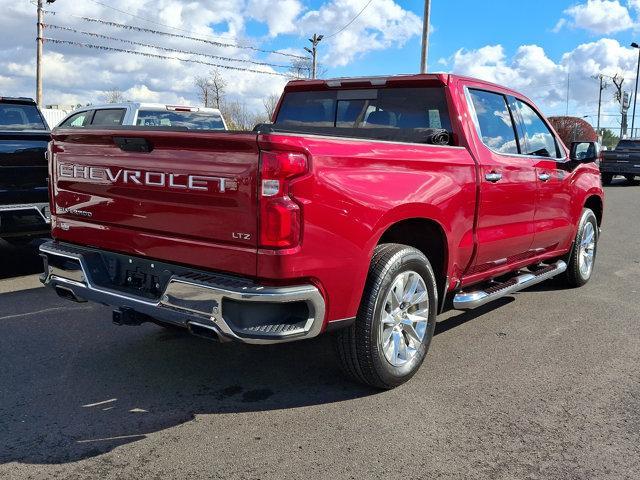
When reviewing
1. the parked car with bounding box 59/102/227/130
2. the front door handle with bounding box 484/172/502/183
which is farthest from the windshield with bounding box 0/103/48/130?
the front door handle with bounding box 484/172/502/183

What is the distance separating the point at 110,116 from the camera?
9977mm

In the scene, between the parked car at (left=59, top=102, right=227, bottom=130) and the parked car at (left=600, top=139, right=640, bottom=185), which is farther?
the parked car at (left=600, top=139, right=640, bottom=185)

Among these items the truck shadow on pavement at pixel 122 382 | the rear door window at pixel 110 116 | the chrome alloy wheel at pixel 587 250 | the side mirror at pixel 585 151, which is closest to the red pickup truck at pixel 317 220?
the truck shadow on pavement at pixel 122 382

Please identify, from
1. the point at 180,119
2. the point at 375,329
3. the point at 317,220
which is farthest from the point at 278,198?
the point at 180,119

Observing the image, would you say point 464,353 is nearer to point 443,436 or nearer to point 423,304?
point 423,304

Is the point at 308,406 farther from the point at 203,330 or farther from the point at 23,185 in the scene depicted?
the point at 23,185

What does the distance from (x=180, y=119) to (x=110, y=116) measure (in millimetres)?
1163

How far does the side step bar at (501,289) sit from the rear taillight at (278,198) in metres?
1.79

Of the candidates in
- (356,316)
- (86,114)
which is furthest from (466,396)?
(86,114)

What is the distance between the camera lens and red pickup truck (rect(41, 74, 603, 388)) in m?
2.96

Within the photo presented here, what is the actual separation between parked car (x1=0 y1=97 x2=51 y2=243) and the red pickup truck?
7.97ft

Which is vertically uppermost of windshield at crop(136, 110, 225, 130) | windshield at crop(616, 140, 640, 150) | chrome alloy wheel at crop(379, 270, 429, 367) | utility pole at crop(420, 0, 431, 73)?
utility pole at crop(420, 0, 431, 73)

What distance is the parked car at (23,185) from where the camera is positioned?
606 cm

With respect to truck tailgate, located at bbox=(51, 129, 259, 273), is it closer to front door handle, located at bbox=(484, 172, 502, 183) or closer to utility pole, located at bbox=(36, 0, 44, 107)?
front door handle, located at bbox=(484, 172, 502, 183)
